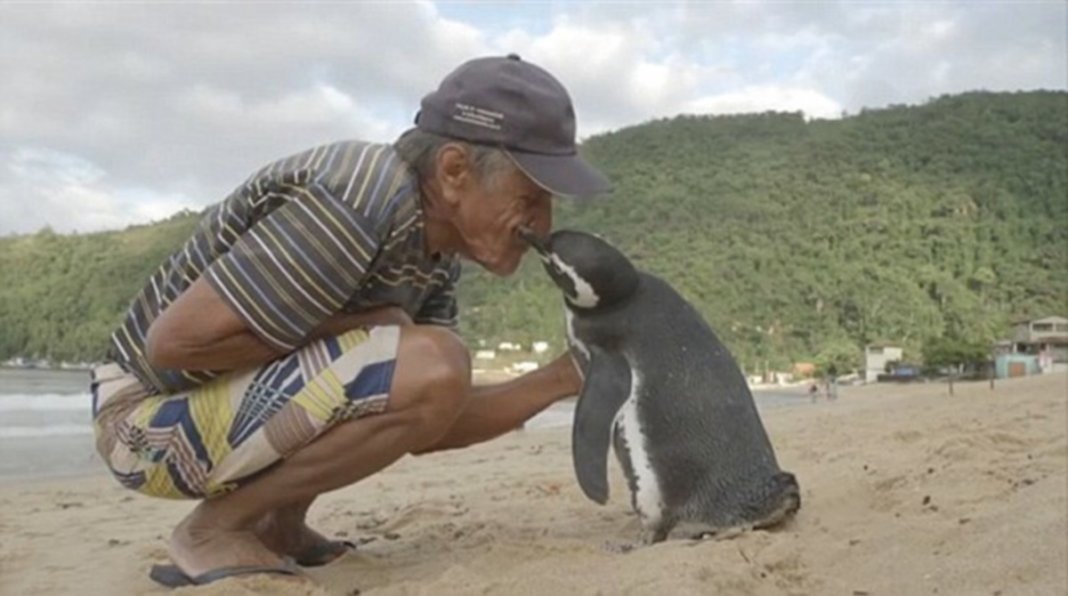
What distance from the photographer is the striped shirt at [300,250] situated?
2.15 m

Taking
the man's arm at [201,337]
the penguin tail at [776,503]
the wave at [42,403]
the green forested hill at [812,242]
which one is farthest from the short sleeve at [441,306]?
the green forested hill at [812,242]

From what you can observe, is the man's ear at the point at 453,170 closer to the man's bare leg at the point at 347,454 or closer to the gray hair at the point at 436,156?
the gray hair at the point at 436,156

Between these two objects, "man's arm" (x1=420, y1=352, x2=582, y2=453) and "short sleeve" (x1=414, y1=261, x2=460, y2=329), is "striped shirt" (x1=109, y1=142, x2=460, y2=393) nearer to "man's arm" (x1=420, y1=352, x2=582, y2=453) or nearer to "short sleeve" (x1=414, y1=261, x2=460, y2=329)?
"short sleeve" (x1=414, y1=261, x2=460, y2=329)

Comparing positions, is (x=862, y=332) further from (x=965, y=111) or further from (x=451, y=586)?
(x=451, y=586)

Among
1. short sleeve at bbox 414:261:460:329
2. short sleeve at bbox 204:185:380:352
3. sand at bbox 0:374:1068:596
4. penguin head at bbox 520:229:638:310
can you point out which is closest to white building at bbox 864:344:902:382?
sand at bbox 0:374:1068:596

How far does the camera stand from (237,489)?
239 centimetres

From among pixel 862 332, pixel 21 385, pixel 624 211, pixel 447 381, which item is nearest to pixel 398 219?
pixel 447 381

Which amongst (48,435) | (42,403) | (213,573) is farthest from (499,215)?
(42,403)

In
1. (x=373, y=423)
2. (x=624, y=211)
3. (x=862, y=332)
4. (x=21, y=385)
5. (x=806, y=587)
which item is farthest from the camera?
(x=624, y=211)

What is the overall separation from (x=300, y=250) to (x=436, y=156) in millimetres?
349

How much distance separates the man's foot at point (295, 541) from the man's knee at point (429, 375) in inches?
21.4

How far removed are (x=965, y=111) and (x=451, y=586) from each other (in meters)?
87.4

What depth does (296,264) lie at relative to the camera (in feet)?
7.02

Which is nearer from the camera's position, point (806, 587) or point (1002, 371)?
point (806, 587)
